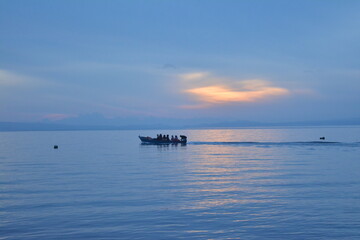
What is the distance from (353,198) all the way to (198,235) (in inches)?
394

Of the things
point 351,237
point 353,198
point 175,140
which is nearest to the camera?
point 351,237

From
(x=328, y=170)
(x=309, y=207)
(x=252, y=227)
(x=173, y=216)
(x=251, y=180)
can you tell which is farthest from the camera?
(x=328, y=170)

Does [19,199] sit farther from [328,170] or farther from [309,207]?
Result: [328,170]

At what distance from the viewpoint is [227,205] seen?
17.2 metres

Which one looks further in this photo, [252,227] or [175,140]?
[175,140]

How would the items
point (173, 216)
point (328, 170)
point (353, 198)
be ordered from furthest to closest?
1. point (328, 170)
2. point (353, 198)
3. point (173, 216)

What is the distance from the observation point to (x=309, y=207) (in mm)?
16547

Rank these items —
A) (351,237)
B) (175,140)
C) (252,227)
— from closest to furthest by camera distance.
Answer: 1. (351,237)
2. (252,227)
3. (175,140)

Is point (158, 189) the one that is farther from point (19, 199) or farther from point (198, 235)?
point (198, 235)

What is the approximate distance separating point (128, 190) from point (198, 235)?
9455 millimetres

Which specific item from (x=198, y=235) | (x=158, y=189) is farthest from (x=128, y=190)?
(x=198, y=235)

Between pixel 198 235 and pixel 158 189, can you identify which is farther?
pixel 158 189

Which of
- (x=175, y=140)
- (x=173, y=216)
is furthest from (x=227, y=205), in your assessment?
(x=175, y=140)

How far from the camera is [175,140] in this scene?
77875mm
